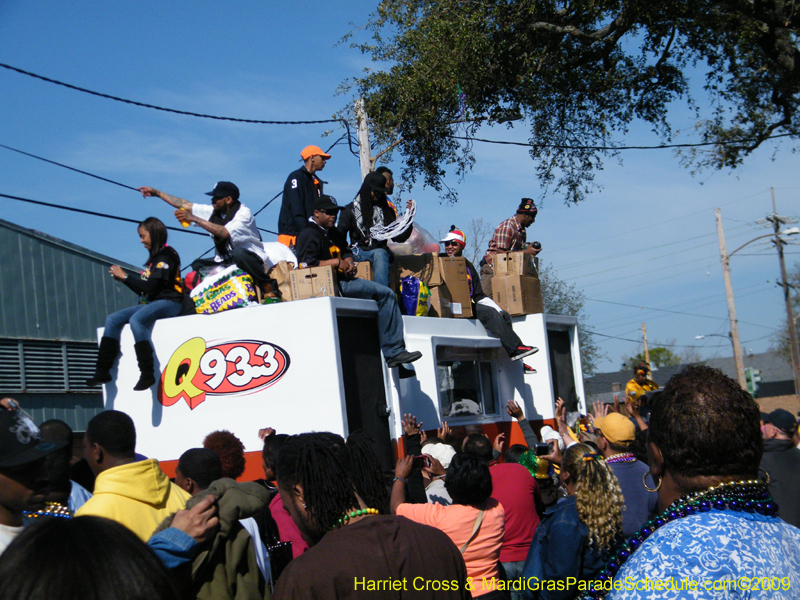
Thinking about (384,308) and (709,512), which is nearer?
(709,512)

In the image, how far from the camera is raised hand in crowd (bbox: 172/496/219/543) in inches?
100

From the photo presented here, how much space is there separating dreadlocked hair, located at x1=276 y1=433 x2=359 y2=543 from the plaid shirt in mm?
7449

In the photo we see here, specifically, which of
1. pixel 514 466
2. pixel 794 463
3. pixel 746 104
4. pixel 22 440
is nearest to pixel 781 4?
pixel 746 104

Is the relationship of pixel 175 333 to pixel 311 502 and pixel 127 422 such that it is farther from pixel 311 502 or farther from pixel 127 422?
pixel 311 502

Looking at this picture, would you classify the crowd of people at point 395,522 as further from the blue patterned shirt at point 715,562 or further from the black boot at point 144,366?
the black boot at point 144,366

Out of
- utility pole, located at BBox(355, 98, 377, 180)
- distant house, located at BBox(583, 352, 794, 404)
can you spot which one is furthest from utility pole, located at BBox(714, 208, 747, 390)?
utility pole, located at BBox(355, 98, 377, 180)

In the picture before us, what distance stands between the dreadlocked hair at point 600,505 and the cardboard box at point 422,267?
4831mm

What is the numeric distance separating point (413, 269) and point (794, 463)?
174 inches

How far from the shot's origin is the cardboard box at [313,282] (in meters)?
6.67

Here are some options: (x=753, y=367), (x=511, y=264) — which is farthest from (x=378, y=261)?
(x=753, y=367)

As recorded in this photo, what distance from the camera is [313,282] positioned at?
6699 millimetres

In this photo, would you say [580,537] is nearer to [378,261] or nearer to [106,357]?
[378,261]

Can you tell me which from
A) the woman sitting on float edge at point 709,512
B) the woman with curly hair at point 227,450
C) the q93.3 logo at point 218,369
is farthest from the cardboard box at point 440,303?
the woman sitting on float edge at point 709,512

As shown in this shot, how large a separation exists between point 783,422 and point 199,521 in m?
5.42
